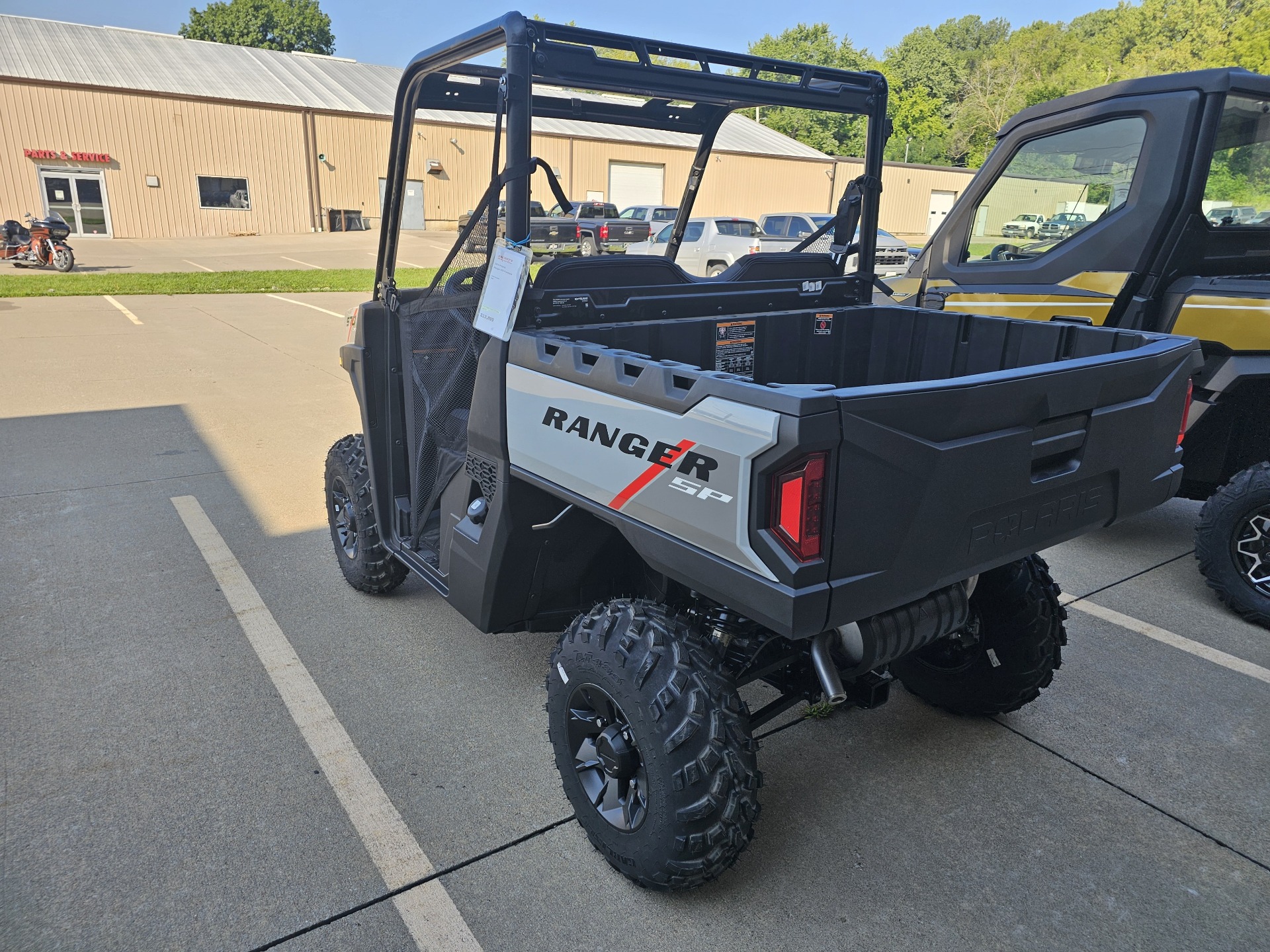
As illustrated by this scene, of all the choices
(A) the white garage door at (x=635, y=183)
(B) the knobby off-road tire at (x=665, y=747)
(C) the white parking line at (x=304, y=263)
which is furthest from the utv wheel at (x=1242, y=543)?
(A) the white garage door at (x=635, y=183)

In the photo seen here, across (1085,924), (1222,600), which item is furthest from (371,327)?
(1222,600)

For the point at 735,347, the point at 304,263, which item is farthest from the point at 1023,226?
the point at 304,263

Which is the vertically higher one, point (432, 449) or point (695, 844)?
point (432, 449)

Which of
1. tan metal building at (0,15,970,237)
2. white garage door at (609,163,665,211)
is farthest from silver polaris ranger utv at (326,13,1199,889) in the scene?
white garage door at (609,163,665,211)

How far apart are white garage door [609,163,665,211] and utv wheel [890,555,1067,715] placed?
32095 mm

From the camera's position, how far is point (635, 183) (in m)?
34.6

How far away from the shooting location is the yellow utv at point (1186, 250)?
4.14 m

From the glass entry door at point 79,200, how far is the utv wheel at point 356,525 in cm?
2884

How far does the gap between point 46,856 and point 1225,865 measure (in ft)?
11.0

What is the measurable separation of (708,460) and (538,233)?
1.19 metres

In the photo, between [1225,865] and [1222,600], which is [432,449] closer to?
[1225,865]

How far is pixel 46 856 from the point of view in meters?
2.49

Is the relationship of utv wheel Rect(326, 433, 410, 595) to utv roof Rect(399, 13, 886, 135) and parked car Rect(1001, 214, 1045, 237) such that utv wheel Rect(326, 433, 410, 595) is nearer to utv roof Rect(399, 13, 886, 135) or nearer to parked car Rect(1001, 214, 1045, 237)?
utv roof Rect(399, 13, 886, 135)

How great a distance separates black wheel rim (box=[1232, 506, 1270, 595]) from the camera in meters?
4.07
